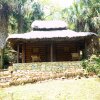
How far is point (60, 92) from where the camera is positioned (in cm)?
1495

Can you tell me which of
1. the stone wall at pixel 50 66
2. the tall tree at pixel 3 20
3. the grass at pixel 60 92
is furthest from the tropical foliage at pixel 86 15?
the grass at pixel 60 92

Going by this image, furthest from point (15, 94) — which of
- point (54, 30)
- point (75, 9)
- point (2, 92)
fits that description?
point (75, 9)

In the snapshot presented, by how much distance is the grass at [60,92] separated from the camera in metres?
14.0

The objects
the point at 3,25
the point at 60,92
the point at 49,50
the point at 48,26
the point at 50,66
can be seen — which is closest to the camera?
the point at 60,92

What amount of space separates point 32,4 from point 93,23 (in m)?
13.2

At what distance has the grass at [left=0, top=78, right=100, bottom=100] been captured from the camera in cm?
1399

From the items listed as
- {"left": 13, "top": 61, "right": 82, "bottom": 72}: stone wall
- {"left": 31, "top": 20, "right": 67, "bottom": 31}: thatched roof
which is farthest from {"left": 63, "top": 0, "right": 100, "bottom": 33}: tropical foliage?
{"left": 13, "top": 61, "right": 82, "bottom": 72}: stone wall

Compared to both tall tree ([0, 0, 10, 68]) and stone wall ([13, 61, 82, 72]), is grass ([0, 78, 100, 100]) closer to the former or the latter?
stone wall ([13, 61, 82, 72])

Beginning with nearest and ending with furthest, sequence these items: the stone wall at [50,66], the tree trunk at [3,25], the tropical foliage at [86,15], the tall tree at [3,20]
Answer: the stone wall at [50,66] < the tropical foliage at [86,15] < the tall tree at [3,20] < the tree trunk at [3,25]

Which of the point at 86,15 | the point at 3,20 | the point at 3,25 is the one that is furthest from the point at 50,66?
the point at 3,25

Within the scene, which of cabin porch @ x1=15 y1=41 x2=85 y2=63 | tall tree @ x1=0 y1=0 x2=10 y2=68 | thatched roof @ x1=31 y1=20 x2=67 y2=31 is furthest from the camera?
tall tree @ x1=0 y1=0 x2=10 y2=68

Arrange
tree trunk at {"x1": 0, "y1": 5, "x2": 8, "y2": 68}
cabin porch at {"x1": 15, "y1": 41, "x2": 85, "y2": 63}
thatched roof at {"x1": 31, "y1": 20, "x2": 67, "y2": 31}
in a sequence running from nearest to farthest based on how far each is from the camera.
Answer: cabin porch at {"x1": 15, "y1": 41, "x2": 85, "y2": 63} → thatched roof at {"x1": 31, "y1": 20, "x2": 67, "y2": 31} → tree trunk at {"x1": 0, "y1": 5, "x2": 8, "y2": 68}

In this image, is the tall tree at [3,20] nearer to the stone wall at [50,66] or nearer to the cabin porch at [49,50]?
the cabin porch at [49,50]

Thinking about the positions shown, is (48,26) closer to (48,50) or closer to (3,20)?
(48,50)
